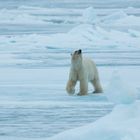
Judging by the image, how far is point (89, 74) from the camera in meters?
9.99

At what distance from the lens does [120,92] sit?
6.79 metres

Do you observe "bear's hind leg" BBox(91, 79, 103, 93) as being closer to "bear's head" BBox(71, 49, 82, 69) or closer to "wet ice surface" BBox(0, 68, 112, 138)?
"wet ice surface" BBox(0, 68, 112, 138)

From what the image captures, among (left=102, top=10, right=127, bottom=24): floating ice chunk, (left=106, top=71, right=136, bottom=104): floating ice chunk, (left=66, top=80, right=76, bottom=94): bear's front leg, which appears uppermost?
(left=102, top=10, right=127, bottom=24): floating ice chunk

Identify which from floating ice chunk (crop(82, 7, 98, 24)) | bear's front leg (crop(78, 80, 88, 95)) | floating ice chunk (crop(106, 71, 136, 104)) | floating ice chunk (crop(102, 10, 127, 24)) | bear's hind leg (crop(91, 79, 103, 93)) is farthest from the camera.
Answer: floating ice chunk (crop(82, 7, 98, 24))

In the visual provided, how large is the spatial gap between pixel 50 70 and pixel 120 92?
5.88 meters

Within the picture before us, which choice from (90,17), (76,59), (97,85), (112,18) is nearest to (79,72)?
(76,59)

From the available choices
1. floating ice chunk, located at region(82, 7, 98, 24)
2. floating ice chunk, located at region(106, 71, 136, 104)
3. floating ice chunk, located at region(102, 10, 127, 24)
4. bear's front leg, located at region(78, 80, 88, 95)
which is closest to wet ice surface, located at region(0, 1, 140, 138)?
floating ice chunk, located at region(102, 10, 127, 24)

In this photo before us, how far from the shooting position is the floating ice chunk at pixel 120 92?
6.73 meters

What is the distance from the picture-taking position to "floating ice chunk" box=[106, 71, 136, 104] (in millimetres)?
6734

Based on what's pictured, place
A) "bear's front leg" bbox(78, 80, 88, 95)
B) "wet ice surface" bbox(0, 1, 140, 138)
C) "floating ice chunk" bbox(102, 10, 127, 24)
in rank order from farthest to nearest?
"floating ice chunk" bbox(102, 10, 127, 24)
"bear's front leg" bbox(78, 80, 88, 95)
"wet ice surface" bbox(0, 1, 140, 138)

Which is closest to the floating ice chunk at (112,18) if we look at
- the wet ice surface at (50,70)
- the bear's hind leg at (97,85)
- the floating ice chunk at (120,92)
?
the wet ice surface at (50,70)

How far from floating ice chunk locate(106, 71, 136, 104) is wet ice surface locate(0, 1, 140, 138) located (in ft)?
→ 2.54

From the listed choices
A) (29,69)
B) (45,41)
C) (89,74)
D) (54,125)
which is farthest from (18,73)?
(45,41)

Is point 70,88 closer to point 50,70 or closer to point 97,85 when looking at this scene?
point 97,85
